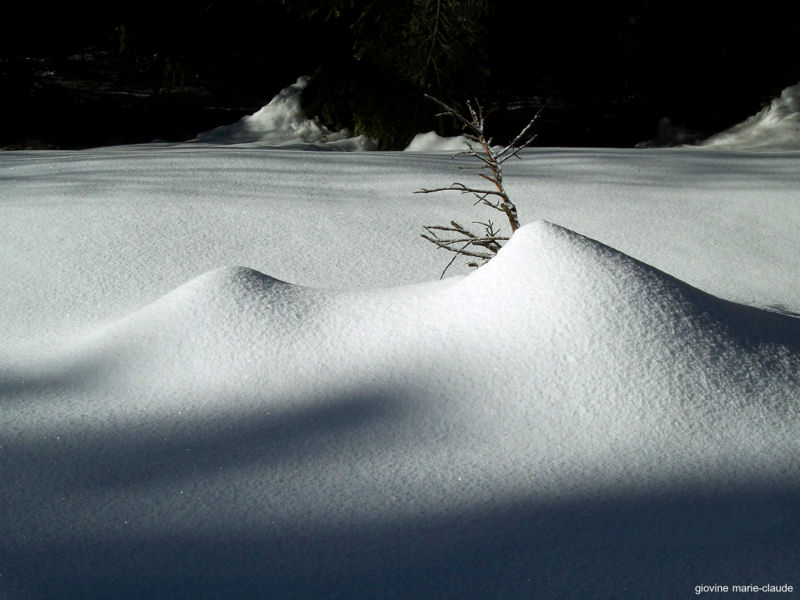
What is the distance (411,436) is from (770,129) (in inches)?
195

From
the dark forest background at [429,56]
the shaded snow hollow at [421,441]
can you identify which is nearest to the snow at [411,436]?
the shaded snow hollow at [421,441]

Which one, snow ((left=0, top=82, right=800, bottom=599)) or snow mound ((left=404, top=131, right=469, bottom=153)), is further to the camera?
snow mound ((left=404, top=131, right=469, bottom=153))

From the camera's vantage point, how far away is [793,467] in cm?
126

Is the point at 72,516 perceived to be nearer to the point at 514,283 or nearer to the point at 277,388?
the point at 277,388

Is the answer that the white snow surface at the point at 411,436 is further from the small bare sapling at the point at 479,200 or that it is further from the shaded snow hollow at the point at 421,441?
the small bare sapling at the point at 479,200

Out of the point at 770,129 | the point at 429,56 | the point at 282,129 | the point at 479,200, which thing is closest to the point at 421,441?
the point at 479,200

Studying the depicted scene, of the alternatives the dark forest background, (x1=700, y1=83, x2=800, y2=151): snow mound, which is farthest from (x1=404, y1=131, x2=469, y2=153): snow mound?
(x1=700, y1=83, x2=800, y2=151): snow mound

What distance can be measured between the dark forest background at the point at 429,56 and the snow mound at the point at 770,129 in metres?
0.10

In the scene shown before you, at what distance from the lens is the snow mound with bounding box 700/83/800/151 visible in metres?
5.15

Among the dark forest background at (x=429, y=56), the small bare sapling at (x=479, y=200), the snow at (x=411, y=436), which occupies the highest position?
the dark forest background at (x=429, y=56)

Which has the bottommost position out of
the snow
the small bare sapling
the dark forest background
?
the snow

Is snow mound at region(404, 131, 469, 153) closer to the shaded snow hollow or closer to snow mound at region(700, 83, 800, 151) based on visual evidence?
snow mound at region(700, 83, 800, 151)

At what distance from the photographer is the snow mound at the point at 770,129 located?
515 cm

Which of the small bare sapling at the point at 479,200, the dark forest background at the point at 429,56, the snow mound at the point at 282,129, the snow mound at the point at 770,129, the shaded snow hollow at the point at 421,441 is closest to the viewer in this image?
the shaded snow hollow at the point at 421,441
